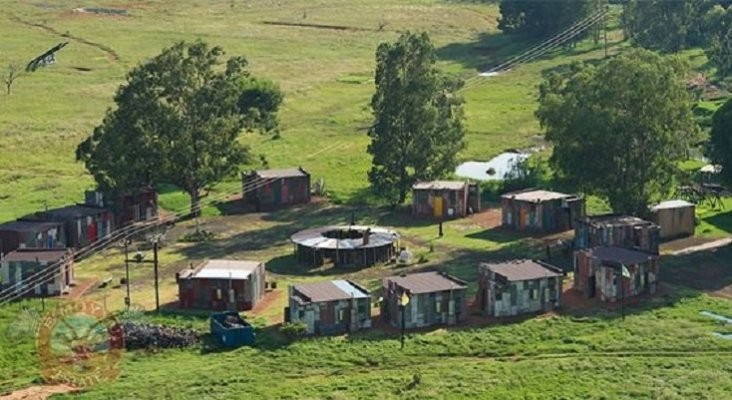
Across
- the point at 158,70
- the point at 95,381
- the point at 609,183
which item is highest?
the point at 158,70

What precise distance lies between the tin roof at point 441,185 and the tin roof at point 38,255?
3039cm

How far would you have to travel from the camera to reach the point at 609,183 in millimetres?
86062

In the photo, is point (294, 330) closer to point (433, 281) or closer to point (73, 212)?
point (433, 281)

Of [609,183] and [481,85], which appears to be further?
[481,85]

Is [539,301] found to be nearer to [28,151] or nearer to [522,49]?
[28,151]

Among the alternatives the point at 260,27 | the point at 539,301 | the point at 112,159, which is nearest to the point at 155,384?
the point at 539,301

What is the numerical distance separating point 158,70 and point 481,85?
69.9 m

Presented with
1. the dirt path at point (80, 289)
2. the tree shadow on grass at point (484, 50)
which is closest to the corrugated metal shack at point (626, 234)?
the dirt path at point (80, 289)

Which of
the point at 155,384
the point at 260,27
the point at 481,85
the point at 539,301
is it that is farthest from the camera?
the point at 260,27

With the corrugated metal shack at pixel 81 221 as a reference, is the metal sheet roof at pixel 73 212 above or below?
above

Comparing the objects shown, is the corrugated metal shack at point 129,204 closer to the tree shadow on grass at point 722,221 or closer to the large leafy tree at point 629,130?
the large leafy tree at point 629,130

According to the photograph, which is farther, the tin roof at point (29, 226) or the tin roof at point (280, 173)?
the tin roof at point (280, 173)

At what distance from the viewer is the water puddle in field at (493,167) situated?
111 metres

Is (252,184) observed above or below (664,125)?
below
